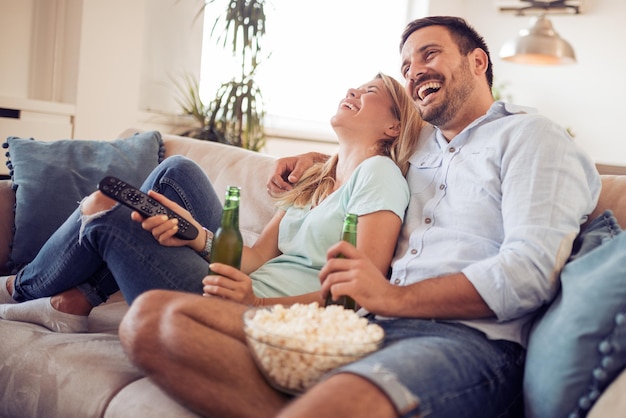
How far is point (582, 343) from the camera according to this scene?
47.0 inches

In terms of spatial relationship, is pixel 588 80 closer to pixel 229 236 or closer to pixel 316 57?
pixel 316 57

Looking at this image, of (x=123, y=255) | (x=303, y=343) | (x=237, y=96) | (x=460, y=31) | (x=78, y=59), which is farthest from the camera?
(x=237, y=96)

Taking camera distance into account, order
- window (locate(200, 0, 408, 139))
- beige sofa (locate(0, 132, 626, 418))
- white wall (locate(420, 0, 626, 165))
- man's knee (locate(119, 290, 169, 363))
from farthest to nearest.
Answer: white wall (locate(420, 0, 626, 165)) → window (locate(200, 0, 408, 139)) → beige sofa (locate(0, 132, 626, 418)) → man's knee (locate(119, 290, 169, 363))

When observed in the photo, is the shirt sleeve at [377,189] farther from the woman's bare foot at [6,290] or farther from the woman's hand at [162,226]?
the woman's bare foot at [6,290]

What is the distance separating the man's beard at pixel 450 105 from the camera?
183 cm

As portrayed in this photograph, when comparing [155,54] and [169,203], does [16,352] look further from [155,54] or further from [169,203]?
[155,54]

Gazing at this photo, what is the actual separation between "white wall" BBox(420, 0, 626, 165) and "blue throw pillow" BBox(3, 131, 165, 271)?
179 inches

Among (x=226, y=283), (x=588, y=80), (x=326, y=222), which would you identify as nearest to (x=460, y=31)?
(x=326, y=222)

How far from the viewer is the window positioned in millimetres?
5266

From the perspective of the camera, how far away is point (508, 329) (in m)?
1.43

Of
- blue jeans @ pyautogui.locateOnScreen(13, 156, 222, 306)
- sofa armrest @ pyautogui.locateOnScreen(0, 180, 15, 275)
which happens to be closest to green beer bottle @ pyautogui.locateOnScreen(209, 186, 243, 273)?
blue jeans @ pyautogui.locateOnScreen(13, 156, 222, 306)

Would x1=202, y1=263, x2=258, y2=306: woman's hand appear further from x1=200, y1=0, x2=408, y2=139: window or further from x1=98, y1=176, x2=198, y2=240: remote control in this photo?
x1=200, y1=0, x2=408, y2=139: window

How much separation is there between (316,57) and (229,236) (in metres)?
4.45

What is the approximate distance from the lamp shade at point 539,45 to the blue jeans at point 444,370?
12.8ft
